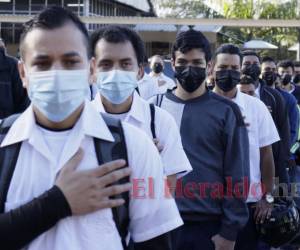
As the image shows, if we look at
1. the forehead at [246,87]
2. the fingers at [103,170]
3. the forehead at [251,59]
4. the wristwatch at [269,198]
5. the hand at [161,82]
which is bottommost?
the wristwatch at [269,198]

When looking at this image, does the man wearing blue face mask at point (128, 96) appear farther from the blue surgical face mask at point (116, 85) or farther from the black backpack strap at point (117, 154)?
the black backpack strap at point (117, 154)

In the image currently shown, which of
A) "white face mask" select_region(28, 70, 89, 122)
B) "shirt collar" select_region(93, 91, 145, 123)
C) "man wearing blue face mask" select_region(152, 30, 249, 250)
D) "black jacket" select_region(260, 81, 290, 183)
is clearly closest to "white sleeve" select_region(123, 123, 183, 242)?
Answer: "white face mask" select_region(28, 70, 89, 122)

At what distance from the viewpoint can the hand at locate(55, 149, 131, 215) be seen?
200cm

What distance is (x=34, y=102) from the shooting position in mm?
2166

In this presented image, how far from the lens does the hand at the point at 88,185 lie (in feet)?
6.55

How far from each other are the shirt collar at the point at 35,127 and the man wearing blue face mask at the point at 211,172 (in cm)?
170

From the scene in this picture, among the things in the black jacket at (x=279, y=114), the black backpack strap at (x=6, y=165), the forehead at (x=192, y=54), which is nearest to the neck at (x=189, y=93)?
the forehead at (x=192, y=54)

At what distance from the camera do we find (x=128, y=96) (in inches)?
133

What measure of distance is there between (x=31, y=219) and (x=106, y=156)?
321 mm

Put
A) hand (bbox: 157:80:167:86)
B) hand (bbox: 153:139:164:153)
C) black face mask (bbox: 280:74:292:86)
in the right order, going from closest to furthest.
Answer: hand (bbox: 153:139:164:153) → black face mask (bbox: 280:74:292:86) → hand (bbox: 157:80:167:86)

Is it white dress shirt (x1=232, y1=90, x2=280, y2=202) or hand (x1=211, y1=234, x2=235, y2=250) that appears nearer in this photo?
hand (x1=211, y1=234, x2=235, y2=250)

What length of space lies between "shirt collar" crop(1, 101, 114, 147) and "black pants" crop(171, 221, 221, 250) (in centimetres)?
182

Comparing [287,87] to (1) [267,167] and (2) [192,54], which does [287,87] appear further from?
(2) [192,54]

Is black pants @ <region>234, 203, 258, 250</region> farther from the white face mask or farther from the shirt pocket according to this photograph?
the white face mask
